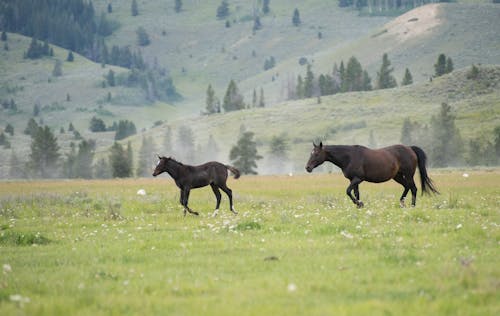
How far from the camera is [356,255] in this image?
12289mm

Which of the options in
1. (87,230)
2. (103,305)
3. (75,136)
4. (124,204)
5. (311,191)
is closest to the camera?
(103,305)

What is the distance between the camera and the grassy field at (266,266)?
882 cm

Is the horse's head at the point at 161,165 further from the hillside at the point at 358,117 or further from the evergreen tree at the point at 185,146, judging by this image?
the evergreen tree at the point at 185,146

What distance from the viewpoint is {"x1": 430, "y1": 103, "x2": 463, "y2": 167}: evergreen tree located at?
9750 centimetres

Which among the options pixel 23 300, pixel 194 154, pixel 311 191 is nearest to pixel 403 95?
pixel 194 154

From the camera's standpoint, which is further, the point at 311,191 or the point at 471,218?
the point at 311,191

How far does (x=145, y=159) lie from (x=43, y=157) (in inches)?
855

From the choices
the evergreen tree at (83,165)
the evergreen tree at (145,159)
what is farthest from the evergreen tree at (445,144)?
the evergreen tree at (83,165)

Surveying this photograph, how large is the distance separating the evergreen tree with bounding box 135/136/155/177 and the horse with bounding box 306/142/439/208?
83.6m

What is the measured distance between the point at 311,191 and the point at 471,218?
18.6m

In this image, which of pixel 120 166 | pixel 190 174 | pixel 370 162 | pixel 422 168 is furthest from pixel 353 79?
pixel 370 162

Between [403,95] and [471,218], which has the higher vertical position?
[403,95]

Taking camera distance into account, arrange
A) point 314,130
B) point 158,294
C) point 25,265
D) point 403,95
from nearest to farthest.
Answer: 1. point 158,294
2. point 25,265
3. point 314,130
4. point 403,95

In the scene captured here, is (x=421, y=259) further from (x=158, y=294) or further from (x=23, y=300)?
(x=23, y=300)
